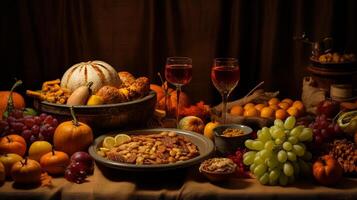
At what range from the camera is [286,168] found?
4.55 feet

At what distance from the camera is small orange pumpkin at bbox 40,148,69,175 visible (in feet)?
4.80

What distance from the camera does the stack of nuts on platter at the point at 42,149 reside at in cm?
140

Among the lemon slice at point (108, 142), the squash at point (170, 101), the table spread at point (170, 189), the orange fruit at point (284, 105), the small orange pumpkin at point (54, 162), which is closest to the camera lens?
the table spread at point (170, 189)

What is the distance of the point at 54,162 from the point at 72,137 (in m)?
0.13

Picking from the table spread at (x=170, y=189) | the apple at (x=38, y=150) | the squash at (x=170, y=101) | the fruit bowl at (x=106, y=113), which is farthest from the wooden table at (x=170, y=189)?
the squash at (x=170, y=101)

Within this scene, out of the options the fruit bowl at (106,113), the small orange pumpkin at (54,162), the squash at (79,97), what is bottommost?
the small orange pumpkin at (54,162)

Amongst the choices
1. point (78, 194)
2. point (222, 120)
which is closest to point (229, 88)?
point (222, 120)

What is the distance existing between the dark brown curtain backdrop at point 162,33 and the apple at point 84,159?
1.11m

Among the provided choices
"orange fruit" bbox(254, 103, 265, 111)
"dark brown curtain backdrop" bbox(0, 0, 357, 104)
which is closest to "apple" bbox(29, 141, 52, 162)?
"orange fruit" bbox(254, 103, 265, 111)

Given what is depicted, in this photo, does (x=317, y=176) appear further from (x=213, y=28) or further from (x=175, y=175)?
(x=213, y=28)

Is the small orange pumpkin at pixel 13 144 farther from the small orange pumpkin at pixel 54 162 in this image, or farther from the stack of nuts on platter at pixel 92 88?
the stack of nuts on platter at pixel 92 88

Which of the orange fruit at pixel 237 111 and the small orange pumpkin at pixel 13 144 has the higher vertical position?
the orange fruit at pixel 237 111

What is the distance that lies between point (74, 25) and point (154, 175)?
1343mm

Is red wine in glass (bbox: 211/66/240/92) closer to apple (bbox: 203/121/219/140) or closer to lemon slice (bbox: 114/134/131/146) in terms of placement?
apple (bbox: 203/121/219/140)
